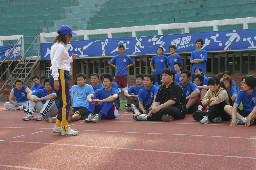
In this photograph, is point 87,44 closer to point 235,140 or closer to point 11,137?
point 11,137

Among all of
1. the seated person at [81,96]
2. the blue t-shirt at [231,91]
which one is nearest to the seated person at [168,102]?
the blue t-shirt at [231,91]

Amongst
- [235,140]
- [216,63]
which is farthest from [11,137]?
[216,63]

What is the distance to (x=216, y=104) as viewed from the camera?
6.54 m

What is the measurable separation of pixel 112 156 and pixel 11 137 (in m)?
2.44

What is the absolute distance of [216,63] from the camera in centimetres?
1505

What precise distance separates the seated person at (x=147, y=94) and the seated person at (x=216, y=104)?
1.64m

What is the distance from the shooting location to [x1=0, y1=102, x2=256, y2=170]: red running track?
12.0 ft

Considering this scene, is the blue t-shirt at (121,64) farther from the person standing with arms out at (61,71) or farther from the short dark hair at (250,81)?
the person standing with arms out at (61,71)

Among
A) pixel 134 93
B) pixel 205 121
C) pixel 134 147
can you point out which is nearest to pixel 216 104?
pixel 205 121

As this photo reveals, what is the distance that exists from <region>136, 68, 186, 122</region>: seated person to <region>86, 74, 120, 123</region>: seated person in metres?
0.72

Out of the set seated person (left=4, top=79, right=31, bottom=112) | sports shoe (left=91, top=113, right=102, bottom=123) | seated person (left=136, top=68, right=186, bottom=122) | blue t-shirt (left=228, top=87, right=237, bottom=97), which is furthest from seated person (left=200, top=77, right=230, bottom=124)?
seated person (left=4, top=79, right=31, bottom=112)

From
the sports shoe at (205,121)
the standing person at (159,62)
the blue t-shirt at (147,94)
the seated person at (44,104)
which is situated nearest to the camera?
the sports shoe at (205,121)

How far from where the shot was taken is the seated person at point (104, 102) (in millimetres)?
7129

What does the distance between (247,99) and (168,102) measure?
1.65 metres
